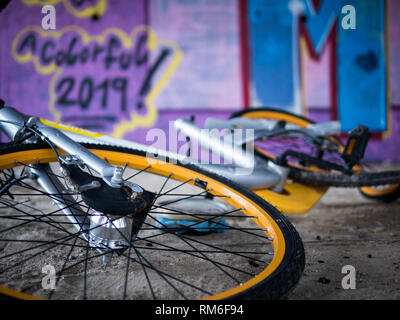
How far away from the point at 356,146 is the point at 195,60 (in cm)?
305

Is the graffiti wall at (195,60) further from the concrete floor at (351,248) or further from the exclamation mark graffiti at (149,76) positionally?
the concrete floor at (351,248)

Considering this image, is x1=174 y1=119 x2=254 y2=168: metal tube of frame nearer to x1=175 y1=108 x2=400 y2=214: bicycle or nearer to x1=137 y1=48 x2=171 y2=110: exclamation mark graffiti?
x1=175 y1=108 x2=400 y2=214: bicycle

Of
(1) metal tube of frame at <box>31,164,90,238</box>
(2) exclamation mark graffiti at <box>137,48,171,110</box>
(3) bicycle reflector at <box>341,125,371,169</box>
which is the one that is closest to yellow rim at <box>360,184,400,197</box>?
(3) bicycle reflector at <box>341,125,371,169</box>

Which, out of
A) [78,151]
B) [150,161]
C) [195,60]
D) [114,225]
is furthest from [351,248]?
→ [195,60]

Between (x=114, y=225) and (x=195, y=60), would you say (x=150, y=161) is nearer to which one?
(x=114, y=225)

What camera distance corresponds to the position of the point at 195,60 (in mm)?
4684

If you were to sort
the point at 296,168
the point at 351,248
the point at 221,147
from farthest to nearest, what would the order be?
1. the point at 296,168
2. the point at 221,147
3. the point at 351,248

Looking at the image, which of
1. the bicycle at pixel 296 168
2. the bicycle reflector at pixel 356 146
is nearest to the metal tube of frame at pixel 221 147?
the bicycle at pixel 296 168

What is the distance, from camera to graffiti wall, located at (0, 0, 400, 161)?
181 inches

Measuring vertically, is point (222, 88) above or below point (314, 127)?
above

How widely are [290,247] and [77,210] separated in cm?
82
